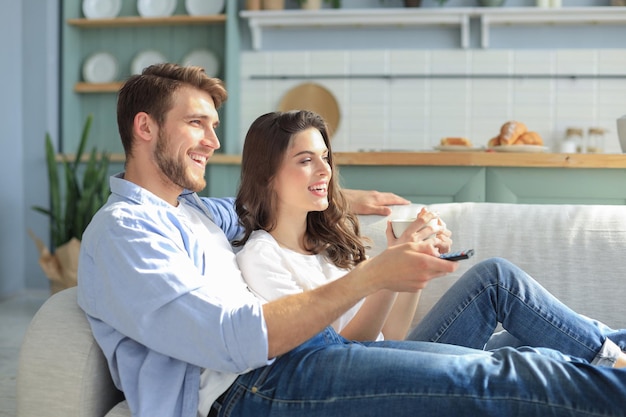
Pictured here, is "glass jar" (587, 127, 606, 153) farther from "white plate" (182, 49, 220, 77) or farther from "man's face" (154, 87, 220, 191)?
"man's face" (154, 87, 220, 191)

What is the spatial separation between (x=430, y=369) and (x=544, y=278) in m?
0.92

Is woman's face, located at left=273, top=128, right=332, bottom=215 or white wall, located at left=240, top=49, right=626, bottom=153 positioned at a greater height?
white wall, located at left=240, top=49, right=626, bottom=153

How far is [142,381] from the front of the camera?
4.84 feet

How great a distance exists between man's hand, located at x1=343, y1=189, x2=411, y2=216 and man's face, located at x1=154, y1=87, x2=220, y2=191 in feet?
2.34

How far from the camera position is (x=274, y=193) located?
1.93 metres

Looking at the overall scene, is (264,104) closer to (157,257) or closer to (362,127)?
(362,127)

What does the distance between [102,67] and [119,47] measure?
0.60 ft

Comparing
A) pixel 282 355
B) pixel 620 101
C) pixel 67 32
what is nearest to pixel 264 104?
pixel 67 32

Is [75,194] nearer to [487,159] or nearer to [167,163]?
[487,159]

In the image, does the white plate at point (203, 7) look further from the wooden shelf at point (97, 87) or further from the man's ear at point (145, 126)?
the man's ear at point (145, 126)

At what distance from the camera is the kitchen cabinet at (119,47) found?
5.11 meters

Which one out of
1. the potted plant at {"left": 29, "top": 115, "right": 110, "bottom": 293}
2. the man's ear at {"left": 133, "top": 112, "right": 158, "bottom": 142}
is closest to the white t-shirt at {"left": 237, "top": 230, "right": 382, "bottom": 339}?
the man's ear at {"left": 133, "top": 112, "right": 158, "bottom": 142}

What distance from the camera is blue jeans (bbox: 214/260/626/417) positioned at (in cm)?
136

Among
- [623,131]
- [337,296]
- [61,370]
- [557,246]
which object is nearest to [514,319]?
[557,246]
